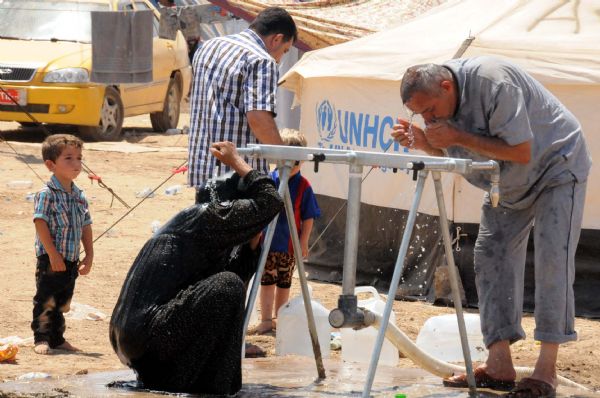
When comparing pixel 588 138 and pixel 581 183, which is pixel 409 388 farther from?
pixel 588 138

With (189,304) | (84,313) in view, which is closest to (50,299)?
(84,313)

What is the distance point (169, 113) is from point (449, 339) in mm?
11574

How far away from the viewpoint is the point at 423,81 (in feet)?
15.9

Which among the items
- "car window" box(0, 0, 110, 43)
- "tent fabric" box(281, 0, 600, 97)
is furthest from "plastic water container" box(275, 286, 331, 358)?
"car window" box(0, 0, 110, 43)

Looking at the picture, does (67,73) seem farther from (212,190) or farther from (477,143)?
(477,143)

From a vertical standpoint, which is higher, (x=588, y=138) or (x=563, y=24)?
(x=563, y=24)

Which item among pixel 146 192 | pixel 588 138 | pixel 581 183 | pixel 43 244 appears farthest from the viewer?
pixel 146 192

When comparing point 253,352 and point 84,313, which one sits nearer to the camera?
point 253,352

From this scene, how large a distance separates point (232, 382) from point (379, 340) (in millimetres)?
621

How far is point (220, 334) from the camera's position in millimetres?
4676

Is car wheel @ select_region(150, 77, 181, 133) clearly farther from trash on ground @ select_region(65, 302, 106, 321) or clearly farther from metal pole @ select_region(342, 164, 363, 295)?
metal pole @ select_region(342, 164, 363, 295)

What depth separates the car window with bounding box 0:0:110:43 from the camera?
15258mm

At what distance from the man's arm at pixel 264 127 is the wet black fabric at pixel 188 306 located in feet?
4.13

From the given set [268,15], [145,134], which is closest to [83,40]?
[145,134]
